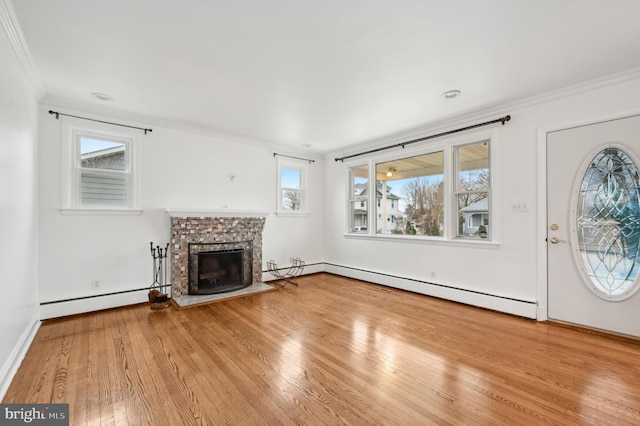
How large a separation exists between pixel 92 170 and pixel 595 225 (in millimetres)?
6070

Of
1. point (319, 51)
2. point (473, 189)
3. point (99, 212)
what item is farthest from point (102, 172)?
point (473, 189)

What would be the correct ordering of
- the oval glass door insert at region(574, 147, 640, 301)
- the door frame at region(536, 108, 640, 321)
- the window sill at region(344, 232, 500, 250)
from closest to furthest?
1. the oval glass door insert at region(574, 147, 640, 301)
2. the door frame at region(536, 108, 640, 321)
3. the window sill at region(344, 232, 500, 250)

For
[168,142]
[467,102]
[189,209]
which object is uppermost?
[467,102]

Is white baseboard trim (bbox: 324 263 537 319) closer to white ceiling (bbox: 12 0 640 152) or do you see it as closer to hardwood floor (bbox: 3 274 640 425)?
hardwood floor (bbox: 3 274 640 425)

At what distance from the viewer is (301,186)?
6.10 metres

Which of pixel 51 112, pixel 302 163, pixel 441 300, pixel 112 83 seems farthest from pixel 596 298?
pixel 51 112

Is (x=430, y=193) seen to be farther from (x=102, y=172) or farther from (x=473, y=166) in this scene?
(x=102, y=172)

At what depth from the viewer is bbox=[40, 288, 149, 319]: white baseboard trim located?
11.3 ft

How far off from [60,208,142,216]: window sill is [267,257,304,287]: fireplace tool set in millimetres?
2406

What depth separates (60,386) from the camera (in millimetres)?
2086

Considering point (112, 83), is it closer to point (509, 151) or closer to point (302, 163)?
point (302, 163)

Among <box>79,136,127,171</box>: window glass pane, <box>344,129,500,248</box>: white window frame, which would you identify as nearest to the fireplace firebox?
<box>79,136,127,171</box>: window glass pane

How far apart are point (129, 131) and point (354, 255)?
4308 mm

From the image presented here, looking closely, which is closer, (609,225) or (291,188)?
(609,225)
